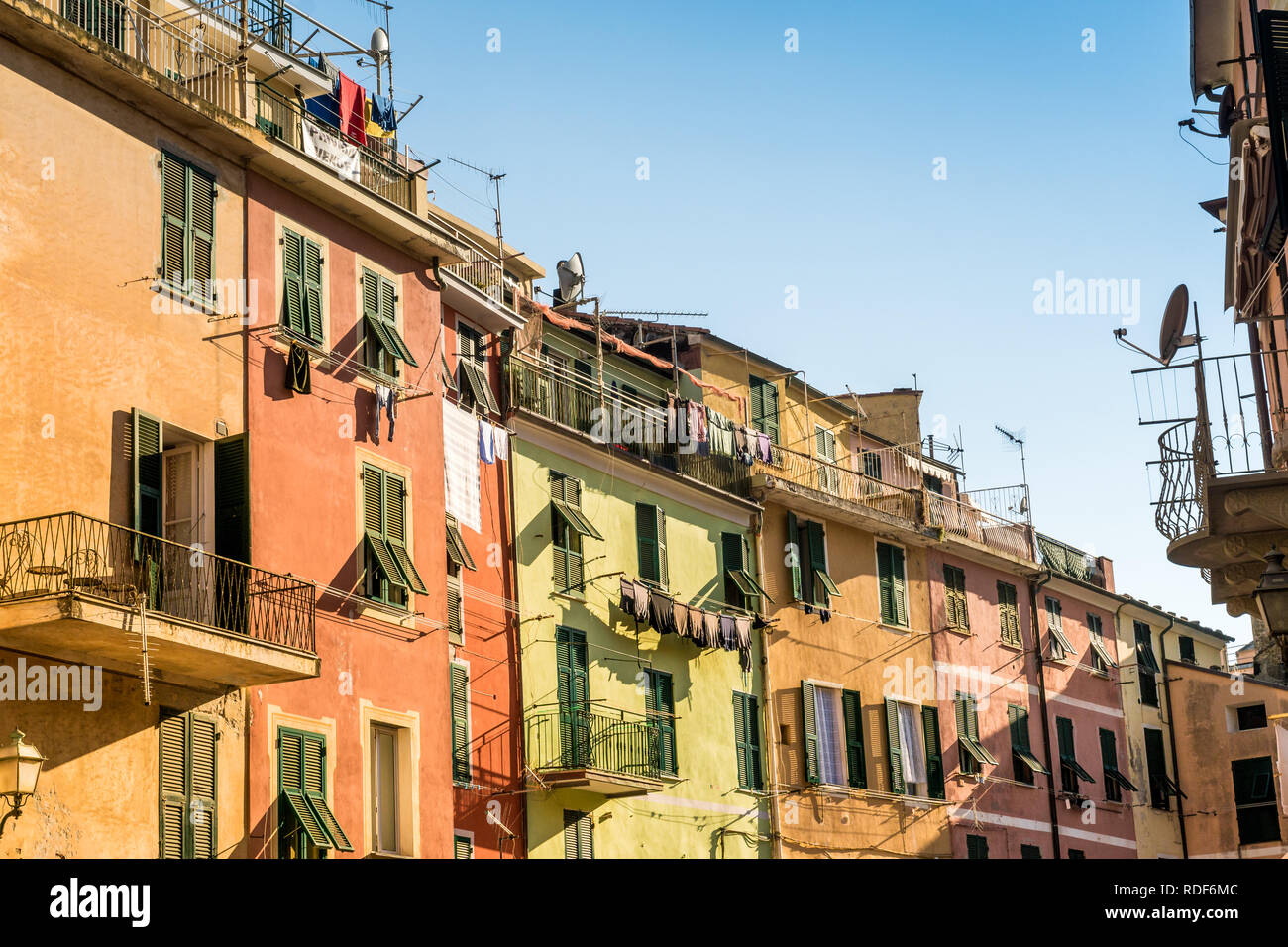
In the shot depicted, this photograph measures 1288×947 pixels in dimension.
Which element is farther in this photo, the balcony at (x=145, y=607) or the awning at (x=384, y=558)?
the awning at (x=384, y=558)

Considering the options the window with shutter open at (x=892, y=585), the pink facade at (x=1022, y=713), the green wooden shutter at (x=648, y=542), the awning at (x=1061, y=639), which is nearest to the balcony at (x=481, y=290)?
the green wooden shutter at (x=648, y=542)

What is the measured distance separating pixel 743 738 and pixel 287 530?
48.2 ft

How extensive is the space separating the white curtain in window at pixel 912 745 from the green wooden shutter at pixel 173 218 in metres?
22.5

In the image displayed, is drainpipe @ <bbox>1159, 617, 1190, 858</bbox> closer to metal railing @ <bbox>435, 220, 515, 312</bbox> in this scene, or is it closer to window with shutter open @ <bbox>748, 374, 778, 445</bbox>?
window with shutter open @ <bbox>748, 374, 778, 445</bbox>

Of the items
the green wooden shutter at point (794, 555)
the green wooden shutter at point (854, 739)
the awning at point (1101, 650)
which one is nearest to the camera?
the green wooden shutter at point (794, 555)

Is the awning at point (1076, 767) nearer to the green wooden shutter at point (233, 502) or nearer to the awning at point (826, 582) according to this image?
the awning at point (826, 582)

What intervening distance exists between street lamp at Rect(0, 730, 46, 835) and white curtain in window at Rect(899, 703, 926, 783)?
24785 mm

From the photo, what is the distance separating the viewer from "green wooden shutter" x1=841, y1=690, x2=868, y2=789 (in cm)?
3722

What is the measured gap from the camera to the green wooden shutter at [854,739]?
122 ft

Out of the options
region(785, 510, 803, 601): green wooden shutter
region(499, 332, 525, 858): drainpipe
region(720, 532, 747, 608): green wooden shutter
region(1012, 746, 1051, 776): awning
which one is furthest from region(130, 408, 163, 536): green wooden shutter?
region(1012, 746, 1051, 776): awning

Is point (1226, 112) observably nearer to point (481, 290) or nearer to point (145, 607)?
point (481, 290)

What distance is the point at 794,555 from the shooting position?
37.2 m

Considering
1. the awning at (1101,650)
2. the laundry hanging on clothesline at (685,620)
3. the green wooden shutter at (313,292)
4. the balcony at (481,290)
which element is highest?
the balcony at (481,290)

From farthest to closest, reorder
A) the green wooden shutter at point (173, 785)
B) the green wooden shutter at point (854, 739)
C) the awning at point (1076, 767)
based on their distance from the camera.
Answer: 1. the awning at point (1076, 767)
2. the green wooden shutter at point (854, 739)
3. the green wooden shutter at point (173, 785)
